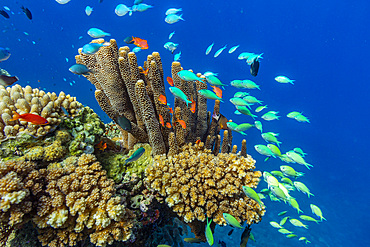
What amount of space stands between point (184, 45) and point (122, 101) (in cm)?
7484

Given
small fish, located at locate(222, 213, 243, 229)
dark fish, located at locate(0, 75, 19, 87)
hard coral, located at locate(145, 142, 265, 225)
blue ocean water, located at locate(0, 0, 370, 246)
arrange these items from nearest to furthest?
small fish, located at locate(222, 213, 243, 229), dark fish, located at locate(0, 75, 19, 87), hard coral, located at locate(145, 142, 265, 225), blue ocean water, located at locate(0, 0, 370, 246)

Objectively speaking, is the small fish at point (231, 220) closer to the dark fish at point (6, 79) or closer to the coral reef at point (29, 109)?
the coral reef at point (29, 109)

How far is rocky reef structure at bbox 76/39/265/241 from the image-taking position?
2.94 m

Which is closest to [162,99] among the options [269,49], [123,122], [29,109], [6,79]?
[123,122]

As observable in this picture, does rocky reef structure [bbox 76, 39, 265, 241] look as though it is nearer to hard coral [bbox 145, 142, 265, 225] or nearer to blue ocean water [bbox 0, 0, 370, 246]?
hard coral [bbox 145, 142, 265, 225]

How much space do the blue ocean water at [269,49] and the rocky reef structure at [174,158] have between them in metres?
40.3

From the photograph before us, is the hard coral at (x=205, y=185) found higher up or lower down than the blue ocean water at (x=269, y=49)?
lower down

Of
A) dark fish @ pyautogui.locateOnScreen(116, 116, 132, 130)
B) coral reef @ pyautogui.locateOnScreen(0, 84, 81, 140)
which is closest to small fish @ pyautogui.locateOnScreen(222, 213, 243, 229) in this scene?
dark fish @ pyautogui.locateOnScreen(116, 116, 132, 130)

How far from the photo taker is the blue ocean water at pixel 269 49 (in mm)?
52938

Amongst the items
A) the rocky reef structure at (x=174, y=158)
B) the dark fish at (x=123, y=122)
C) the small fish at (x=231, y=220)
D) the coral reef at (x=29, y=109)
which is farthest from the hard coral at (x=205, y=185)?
the coral reef at (x=29, y=109)

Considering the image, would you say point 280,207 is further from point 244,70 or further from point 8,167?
point 244,70

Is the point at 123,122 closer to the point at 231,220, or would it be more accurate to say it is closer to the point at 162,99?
the point at 162,99

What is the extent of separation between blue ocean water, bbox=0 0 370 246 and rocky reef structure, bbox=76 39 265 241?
4026cm

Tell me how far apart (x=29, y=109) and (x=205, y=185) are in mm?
3262
